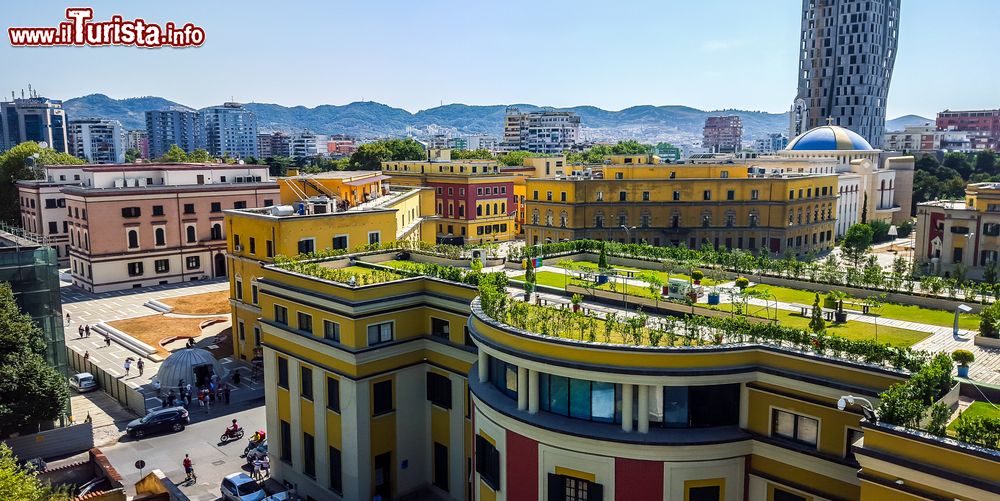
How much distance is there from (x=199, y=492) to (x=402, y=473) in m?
9.15

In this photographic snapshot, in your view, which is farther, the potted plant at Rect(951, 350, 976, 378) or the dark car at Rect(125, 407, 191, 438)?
the dark car at Rect(125, 407, 191, 438)

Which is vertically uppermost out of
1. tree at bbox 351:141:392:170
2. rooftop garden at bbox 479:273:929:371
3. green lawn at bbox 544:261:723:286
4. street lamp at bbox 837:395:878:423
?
tree at bbox 351:141:392:170

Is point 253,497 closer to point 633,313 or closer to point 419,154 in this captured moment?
point 633,313

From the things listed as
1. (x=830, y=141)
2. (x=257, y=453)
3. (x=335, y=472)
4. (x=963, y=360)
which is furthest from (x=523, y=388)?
(x=830, y=141)

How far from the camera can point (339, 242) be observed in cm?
4394

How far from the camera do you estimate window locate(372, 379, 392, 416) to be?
94.6 ft

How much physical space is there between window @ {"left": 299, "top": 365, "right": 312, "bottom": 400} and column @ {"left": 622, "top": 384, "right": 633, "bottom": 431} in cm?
1592

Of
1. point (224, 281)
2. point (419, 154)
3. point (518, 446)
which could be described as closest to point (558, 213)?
point (224, 281)

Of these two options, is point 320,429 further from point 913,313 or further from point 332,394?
point 913,313

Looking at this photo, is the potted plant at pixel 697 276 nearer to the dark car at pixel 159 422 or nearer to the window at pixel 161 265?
the dark car at pixel 159 422

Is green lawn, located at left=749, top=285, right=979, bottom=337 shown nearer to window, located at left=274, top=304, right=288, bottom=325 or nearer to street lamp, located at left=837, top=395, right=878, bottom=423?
street lamp, located at left=837, top=395, right=878, bottom=423

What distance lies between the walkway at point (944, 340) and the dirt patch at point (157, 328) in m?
36.5

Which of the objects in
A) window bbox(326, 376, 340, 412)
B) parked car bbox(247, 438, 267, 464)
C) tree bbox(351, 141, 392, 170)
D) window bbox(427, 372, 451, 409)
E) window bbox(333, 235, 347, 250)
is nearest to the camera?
window bbox(326, 376, 340, 412)

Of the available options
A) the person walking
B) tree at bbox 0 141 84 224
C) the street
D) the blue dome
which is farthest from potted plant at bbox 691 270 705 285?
tree at bbox 0 141 84 224
